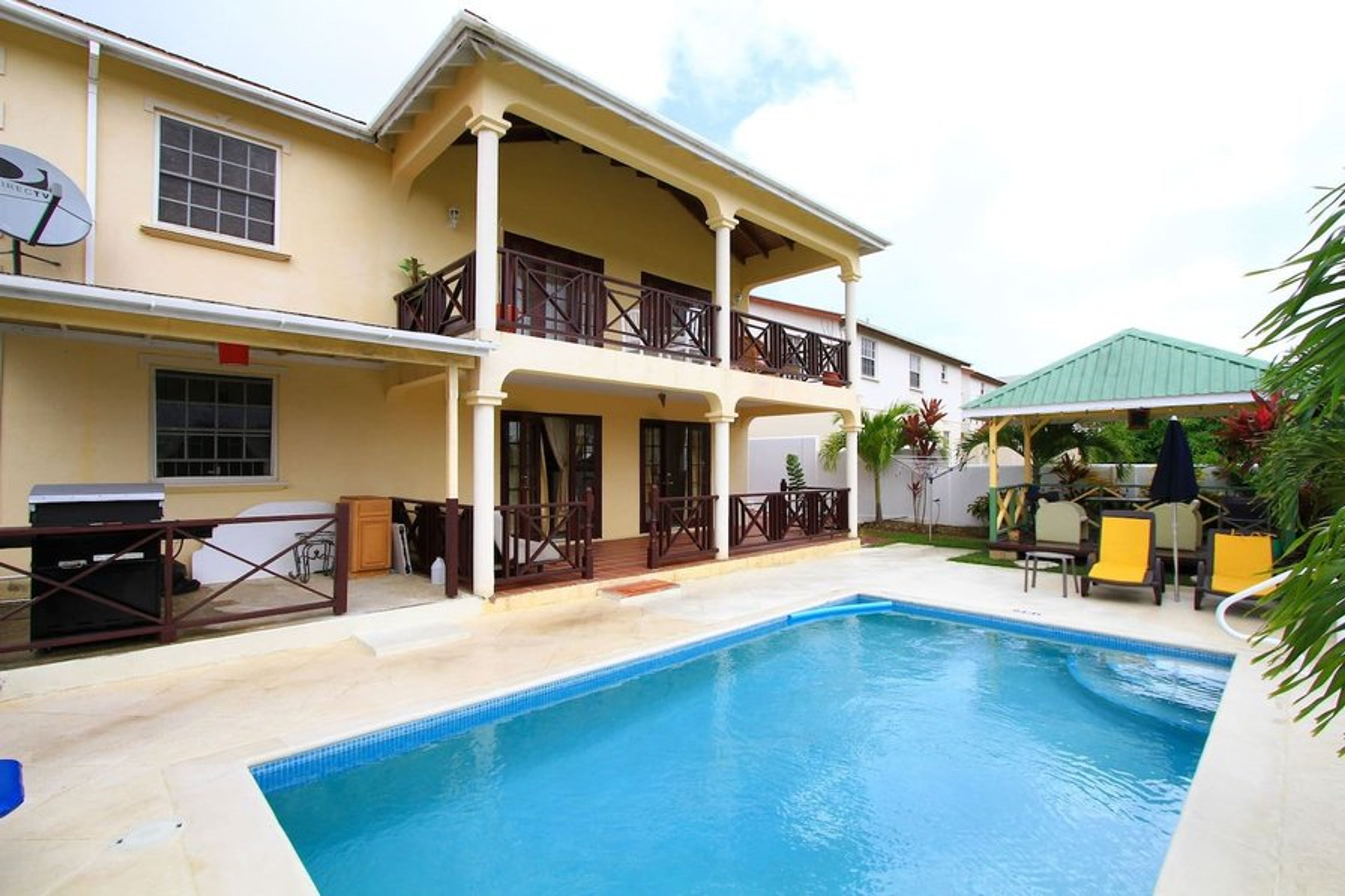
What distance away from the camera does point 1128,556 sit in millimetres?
9523

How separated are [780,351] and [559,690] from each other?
8533 millimetres

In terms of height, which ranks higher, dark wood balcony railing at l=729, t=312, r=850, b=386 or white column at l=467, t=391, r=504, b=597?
dark wood balcony railing at l=729, t=312, r=850, b=386

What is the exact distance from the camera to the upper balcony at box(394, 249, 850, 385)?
8594mm

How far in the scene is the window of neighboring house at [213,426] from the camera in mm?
8391

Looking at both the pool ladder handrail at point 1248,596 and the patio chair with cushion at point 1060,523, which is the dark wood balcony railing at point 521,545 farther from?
the patio chair with cushion at point 1060,523

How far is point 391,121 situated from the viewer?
8.90 metres

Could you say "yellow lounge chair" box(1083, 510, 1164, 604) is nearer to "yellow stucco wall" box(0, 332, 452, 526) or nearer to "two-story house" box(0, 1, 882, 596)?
"two-story house" box(0, 1, 882, 596)

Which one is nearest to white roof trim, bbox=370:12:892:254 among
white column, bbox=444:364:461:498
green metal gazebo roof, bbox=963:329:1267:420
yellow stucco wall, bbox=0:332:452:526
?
white column, bbox=444:364:461:498

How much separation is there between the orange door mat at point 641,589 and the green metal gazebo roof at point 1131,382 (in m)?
7.53

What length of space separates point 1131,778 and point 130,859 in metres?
6.41

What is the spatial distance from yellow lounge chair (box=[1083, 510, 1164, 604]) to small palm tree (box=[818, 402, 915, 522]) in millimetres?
7525

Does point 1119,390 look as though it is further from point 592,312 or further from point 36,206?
point 36,206

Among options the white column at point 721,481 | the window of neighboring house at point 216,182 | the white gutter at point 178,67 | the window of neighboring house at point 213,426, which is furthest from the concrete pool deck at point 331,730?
the white gutter at point 178,67

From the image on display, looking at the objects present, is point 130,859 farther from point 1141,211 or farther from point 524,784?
point 1141,211
